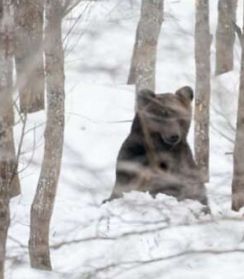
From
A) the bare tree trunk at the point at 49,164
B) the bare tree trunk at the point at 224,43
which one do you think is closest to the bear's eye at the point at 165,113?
the bare tree trunk at the point at 49,164

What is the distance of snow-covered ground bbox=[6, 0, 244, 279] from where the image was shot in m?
5.79

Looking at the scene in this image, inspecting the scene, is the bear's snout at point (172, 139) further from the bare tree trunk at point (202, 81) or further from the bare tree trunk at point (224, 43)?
the bare tree trunk at point (224, 43)

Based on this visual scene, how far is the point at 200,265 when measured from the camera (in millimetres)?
6883

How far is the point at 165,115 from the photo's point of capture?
7539 mm

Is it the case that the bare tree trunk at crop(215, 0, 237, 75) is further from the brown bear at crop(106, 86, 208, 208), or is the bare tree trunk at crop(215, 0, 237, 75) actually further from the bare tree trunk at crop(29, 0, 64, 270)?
the bare tree trunk at crop(29, 0, 64, 270)

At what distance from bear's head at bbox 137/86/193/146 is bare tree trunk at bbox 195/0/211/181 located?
5.17ft

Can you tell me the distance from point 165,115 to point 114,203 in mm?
1250

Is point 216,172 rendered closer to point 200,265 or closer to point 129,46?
point 200,265

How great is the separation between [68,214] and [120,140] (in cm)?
345

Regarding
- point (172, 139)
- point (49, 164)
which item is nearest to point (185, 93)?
point (172, 139)

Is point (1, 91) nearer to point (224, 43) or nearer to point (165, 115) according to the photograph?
point (165, 115)

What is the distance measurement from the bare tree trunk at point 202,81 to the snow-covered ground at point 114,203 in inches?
8.1

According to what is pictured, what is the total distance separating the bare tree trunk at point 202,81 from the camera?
1059 centimetres

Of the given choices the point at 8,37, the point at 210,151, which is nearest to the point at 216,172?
the point at 210,151
